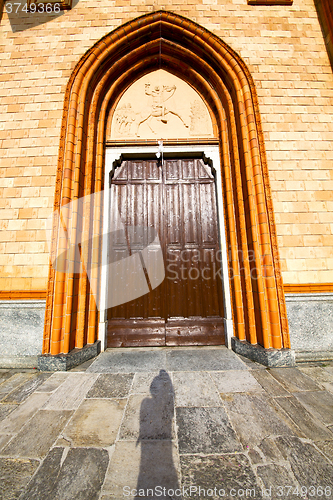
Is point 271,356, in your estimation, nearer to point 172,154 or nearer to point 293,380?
point 293,380

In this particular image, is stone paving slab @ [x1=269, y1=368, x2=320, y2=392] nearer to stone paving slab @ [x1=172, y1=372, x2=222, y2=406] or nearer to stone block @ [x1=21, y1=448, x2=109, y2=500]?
stone paving slab @ [x1=172, y1=372, x2=222, y2=406]

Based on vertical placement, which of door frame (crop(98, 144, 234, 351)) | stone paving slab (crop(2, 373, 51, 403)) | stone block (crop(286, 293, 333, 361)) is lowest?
stone paving slab (crop(2, 373, 51, 403))

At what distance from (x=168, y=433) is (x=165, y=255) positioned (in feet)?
8.36

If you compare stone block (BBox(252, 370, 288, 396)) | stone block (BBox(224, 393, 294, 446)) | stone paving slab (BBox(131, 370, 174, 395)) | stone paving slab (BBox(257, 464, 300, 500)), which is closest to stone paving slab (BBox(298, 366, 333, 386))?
stone block (BBox(252, 370, 288, 396))

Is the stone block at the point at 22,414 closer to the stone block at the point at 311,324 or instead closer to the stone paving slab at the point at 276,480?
the stone paving slab at the point at 276,480

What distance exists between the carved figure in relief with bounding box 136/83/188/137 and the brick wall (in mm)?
1250

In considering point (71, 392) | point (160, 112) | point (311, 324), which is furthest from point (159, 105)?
point (71, 392)

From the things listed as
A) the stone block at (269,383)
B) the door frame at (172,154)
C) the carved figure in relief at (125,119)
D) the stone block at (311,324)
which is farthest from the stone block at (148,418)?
the carved figure in relief at (125,119)

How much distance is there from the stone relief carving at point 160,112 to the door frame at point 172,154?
0.27 m

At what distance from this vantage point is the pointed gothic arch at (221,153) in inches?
119

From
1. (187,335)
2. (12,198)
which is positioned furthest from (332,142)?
(12,198)

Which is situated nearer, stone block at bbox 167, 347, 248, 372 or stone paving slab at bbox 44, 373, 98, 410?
stone paving slab at bbox 44, 373, 98, 410

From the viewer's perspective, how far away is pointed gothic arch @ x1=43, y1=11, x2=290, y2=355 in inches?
119

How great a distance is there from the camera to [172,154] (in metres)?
4.02
